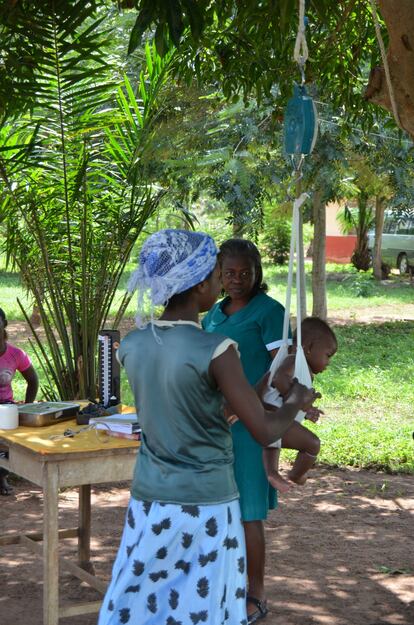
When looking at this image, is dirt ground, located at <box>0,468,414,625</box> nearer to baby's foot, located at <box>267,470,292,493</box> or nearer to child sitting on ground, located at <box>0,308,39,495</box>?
child sitting on ground, located at <box>0,308,39,495</box>

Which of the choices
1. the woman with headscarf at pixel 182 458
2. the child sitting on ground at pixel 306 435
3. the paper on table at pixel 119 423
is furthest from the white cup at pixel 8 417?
the woman with headscarf at pixel 182 458

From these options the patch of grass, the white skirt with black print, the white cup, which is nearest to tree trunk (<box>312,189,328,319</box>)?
the patch of grass

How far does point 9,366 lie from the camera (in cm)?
661

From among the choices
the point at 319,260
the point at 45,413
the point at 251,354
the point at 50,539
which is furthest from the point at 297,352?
the point at 319,260

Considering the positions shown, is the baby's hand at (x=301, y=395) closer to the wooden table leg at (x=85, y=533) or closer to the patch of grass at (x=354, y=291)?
the wooden table leg at (x=85, y=533)

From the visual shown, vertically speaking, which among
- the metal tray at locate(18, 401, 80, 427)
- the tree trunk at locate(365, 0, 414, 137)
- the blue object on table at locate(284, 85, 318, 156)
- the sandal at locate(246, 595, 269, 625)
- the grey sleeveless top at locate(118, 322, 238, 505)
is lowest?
the sandal at locate(246, 595, 269, 625)

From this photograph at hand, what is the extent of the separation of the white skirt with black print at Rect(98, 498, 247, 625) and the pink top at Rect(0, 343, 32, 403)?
12.1 ft

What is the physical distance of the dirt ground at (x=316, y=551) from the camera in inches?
189

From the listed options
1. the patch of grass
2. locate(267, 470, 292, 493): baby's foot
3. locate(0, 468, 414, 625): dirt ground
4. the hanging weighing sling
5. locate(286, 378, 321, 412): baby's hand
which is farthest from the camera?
the patch of grass

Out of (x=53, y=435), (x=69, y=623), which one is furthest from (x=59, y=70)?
(x=69, y=623)

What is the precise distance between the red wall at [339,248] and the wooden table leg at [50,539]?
29.1 metres

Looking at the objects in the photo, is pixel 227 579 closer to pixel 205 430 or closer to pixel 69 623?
pixel 205 430

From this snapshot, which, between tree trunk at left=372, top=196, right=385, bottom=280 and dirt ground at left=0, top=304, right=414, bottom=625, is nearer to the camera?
dirt ground at left=0, top=304, right=414, bottom=625

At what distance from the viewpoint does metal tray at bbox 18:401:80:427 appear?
4.46 meters
